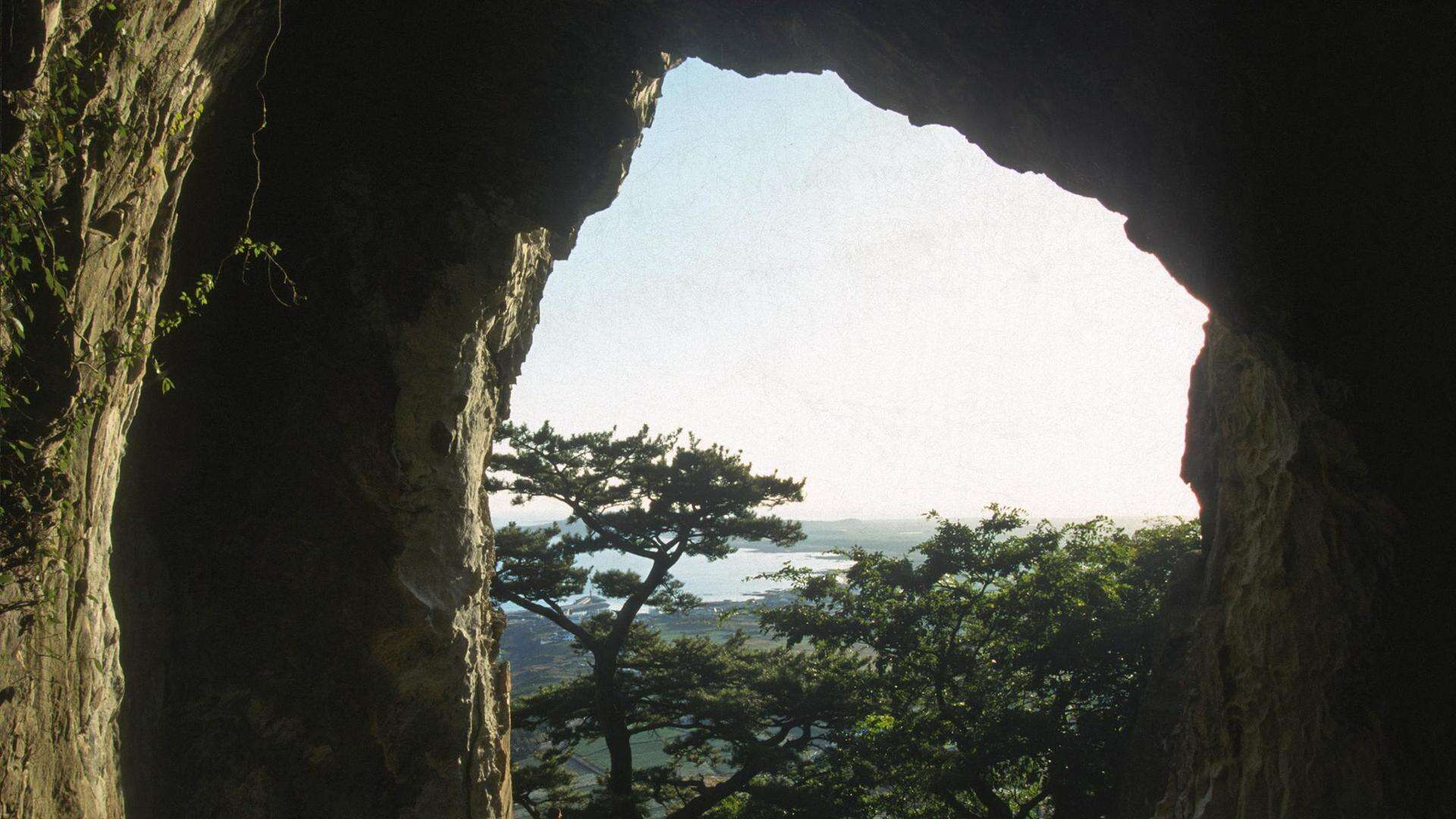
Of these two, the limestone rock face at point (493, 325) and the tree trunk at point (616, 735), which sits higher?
the limestone rock face at point (493, 325)

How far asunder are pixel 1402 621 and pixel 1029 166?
15.1 ft

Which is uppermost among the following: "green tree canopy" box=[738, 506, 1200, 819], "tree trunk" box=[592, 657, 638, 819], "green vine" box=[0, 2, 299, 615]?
"green vine" box=[0, 2, 299, 615]

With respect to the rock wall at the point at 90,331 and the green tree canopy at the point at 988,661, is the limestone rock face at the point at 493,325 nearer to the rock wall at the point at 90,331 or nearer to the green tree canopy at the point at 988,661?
the rock wall at the point at 90,331

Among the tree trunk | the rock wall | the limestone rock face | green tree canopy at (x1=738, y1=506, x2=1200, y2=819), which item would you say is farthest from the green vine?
the tree trunk

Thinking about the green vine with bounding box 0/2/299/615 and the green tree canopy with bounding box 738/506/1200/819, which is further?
the green tree canopy with bounding box 738/506/1200/819

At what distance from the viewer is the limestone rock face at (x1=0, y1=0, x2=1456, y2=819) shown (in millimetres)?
4559

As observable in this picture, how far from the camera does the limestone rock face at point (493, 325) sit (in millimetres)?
4559

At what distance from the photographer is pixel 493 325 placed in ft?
22.4

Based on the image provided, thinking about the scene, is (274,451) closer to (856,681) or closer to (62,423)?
(62,423)

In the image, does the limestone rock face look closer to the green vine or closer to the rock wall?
the rock wall

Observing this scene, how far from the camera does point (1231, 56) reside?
454 centimetres

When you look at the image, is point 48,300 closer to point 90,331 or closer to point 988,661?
point 90,331

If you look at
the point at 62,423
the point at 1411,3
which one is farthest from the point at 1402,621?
the point at 62,423

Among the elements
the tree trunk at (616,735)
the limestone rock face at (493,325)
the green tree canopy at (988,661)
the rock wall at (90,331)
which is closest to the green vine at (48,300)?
the rock wall at (90,331)
